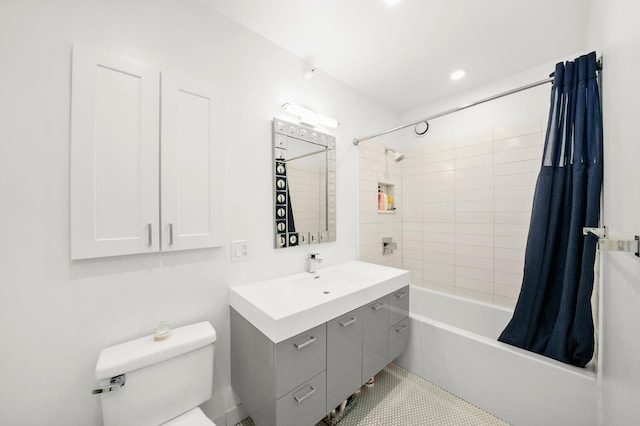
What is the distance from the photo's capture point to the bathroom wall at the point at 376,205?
2.39 meters

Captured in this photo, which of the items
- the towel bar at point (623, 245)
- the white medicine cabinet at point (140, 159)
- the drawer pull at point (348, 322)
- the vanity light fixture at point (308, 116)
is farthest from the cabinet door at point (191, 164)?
the towel bar at point (623, 245)

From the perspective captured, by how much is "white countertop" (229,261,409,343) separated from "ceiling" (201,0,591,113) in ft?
5.68

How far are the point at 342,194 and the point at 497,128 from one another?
5.38 ft

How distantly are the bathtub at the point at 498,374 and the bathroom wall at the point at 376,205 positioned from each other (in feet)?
2.53

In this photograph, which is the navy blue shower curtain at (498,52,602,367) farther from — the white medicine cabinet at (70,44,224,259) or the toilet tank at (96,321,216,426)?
the white medicine cabinet at (70,44,224,259)

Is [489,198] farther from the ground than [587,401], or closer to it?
farther from the ground

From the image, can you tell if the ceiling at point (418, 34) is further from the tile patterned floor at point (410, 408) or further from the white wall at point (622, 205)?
the tile patterned floor at point (410, 408)

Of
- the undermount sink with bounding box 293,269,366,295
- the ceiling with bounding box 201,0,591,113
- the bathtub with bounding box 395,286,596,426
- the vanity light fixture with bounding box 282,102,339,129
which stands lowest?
the bathtub with bounding box 395,286,596,426

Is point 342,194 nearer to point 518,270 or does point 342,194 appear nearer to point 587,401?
point 518,270

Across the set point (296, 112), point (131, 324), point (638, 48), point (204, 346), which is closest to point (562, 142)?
point (638, 48)

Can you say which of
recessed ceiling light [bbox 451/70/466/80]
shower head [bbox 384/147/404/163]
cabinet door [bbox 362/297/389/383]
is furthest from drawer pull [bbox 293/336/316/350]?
recessed ceiling light [bbox 451/70/466/80]

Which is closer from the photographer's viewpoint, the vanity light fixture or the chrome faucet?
the vanity light fixture

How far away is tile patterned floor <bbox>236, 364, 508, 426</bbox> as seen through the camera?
1521 mm

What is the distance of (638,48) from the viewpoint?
0.61 m
